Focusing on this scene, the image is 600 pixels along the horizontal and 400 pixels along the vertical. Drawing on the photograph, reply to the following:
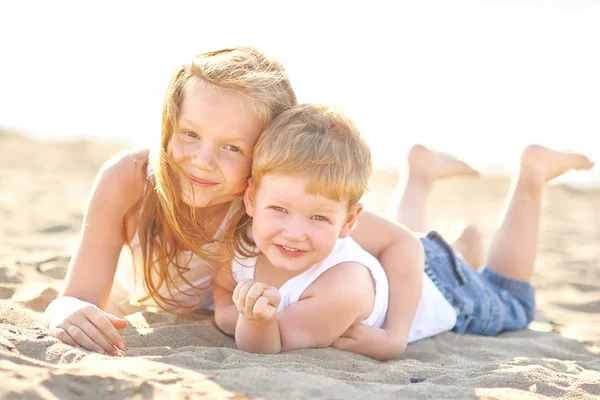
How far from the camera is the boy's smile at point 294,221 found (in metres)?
2.41

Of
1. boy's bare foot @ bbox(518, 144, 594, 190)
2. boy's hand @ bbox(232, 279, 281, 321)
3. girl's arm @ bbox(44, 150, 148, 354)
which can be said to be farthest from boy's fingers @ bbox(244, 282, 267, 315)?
boy's bare foot @ bbox(518, 144, 594, 190)

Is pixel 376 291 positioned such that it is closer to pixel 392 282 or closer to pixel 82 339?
pixel 392 282

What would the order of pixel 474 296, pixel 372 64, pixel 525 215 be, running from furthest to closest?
pixel 372 64
pixel 525 215
pixel 474 296

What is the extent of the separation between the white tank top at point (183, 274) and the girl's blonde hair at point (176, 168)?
0.09 ft

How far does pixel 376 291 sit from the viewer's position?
2.80 m

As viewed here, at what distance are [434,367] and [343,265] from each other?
1.65 feet

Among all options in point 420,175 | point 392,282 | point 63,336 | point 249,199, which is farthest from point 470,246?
point 63,336

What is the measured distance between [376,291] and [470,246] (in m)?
1.79

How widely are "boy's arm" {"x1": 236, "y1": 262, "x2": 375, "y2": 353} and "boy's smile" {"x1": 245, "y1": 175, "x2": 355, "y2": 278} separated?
0.38 ft

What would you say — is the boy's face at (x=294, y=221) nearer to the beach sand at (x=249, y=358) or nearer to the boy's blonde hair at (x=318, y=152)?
the boy's blonde hair at (x=318, y=152)

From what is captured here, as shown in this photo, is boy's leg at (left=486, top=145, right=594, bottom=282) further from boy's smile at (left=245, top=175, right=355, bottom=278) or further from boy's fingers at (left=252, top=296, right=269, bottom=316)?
boy's fingers at (left=252, top=296, right=269, bottom=316)

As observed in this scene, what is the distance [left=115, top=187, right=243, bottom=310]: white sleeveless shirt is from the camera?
9.55ft

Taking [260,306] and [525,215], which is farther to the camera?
[525,215]

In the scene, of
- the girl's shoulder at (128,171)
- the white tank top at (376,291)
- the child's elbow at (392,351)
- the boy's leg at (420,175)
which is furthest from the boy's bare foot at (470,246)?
the girl's shoulder at (128,171)
